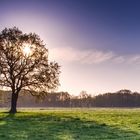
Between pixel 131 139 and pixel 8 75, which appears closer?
pixel 131 139

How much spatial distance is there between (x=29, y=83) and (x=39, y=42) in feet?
26.8

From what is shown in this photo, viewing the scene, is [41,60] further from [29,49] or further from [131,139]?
[131,139]

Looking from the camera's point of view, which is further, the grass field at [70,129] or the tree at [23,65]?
the tree at [23,65]

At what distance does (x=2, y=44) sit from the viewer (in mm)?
70938

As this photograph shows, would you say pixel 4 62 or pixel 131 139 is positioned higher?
pixel 4 62

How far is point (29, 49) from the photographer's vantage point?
7238 cm

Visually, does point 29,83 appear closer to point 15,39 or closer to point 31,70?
point 31,70

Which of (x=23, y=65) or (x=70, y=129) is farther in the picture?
(x=23, y=65)

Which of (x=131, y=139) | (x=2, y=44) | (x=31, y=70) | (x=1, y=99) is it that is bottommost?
(x=131, y=139)

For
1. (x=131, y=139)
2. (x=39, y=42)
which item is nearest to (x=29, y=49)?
(x=39, y=42)

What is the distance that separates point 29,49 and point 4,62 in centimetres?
544

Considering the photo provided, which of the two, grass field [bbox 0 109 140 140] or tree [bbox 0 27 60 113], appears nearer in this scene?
grass field [bbox 0 109 140 140]

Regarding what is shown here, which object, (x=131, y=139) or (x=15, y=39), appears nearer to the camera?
(x=131, y=139)

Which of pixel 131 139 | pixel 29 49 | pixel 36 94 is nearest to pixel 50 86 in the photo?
pixel 36 94
